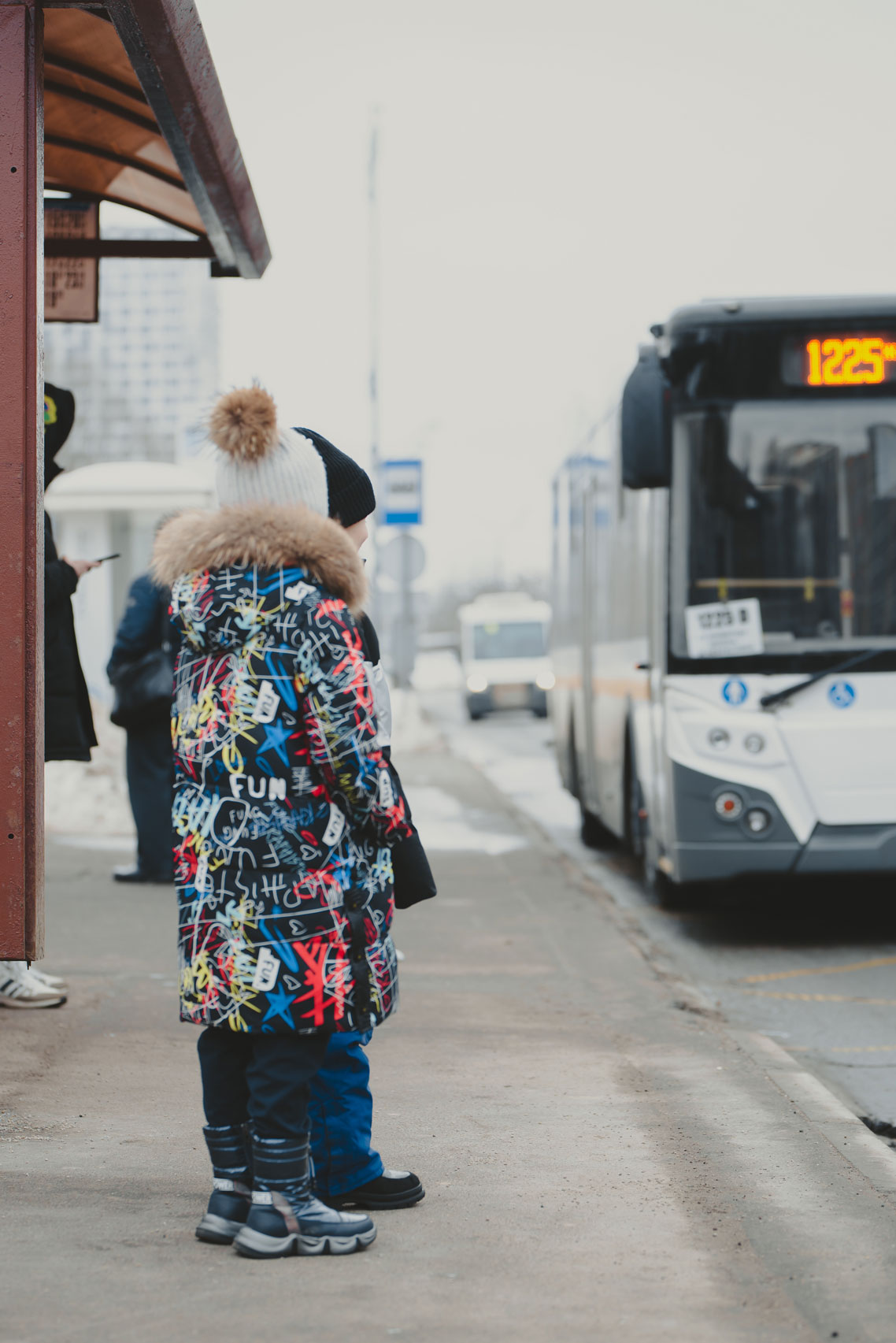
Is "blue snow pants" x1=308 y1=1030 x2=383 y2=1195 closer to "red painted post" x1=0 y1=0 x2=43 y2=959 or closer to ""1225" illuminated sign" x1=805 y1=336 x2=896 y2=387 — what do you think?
"red painted post" x1=0 y1=0 x2=43 y2=959

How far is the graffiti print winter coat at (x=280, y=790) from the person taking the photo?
3.34m

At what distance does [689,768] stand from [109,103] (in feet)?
12.7

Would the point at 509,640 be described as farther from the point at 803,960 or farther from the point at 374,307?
the point at 803,960

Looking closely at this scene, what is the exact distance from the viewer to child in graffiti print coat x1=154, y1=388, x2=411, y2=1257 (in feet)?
11.0

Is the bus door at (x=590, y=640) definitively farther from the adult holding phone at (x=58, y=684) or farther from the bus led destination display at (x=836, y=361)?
the adult holding phone at (x=58, y=684)

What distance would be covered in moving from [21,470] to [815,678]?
4.48 meters

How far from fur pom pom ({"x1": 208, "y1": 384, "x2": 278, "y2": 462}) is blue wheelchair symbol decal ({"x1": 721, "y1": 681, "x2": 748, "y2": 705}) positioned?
15.3 ft

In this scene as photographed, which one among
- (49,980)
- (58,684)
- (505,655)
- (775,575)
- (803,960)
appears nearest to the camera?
(58,684)

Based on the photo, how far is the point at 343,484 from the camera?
145 inches

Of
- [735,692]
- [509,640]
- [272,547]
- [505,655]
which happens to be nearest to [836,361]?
[735,692]

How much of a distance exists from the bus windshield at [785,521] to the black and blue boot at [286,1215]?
4.79 m

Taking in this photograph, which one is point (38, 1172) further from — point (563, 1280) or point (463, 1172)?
point (563, 1280)

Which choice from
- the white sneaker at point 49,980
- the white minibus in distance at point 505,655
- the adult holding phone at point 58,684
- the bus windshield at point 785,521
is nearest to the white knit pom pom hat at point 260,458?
the adult holding phone at point 58,684

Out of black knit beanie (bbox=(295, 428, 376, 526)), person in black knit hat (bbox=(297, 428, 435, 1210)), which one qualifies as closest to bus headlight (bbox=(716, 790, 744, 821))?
person in black knit hat (bbox=(297, 428, 435, 1210))
